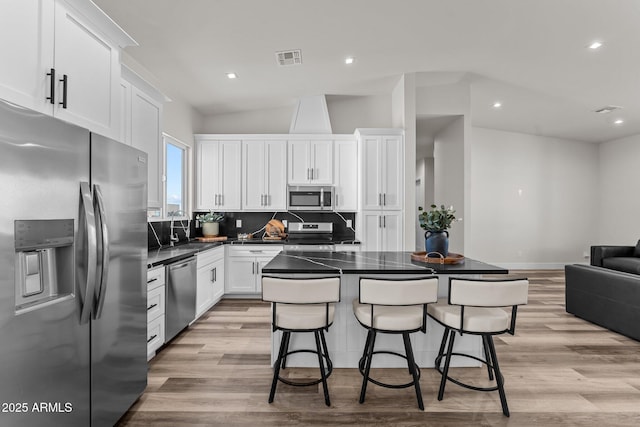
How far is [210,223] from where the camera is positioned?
5348 mm

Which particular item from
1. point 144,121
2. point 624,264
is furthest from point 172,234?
point 624,264

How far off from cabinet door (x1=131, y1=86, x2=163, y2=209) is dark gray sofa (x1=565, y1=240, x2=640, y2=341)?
4921 millimetres

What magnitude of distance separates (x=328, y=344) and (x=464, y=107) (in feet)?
13.5

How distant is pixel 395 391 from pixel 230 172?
159 inches

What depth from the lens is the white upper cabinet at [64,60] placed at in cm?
144

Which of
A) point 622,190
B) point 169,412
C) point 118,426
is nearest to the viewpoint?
point 118,426

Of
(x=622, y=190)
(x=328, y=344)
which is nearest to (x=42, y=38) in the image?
(x=328, y=344)

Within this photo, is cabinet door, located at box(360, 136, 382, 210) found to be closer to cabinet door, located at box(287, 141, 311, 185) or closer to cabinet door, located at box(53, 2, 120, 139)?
cabinet door, located at box(287, 141, 311, 185)

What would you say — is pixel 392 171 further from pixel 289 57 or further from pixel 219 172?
pixel 219 172

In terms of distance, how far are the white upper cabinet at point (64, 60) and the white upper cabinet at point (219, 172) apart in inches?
123

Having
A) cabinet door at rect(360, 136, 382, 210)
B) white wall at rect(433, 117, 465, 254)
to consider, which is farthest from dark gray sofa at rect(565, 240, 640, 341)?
cabinet door at rect(360, 136, 382, 210)

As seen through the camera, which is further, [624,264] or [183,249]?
[624,264]

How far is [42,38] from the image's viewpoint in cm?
158

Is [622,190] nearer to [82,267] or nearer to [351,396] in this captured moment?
[351,396]
